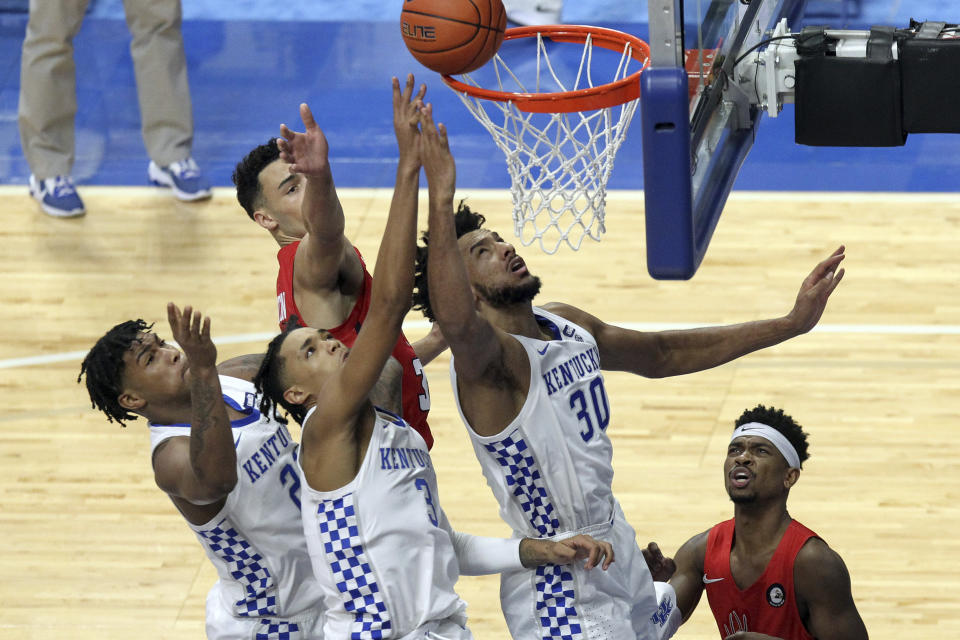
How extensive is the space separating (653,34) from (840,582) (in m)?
1.86

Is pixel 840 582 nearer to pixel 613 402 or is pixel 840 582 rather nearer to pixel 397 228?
pixel 397 228

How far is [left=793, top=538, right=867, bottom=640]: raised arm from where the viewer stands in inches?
178

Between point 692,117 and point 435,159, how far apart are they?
715mm

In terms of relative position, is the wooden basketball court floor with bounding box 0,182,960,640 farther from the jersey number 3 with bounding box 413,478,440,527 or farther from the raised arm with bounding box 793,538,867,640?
the jersey number 3 with bounding box 413,478,440,527

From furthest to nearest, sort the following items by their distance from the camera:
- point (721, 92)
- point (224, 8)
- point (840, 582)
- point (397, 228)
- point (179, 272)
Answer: point (224, 8), point (179, 272), point (840, 582), point (721, 92), point (397, 228)

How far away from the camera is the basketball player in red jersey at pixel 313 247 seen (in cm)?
409

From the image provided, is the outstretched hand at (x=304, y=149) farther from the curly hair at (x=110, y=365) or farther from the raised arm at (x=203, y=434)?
the curly hair at (x=110, y=365)

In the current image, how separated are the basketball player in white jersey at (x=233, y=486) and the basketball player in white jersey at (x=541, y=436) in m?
0.56

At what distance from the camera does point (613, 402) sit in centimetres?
710

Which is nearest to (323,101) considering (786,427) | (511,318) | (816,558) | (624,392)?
(624,392)

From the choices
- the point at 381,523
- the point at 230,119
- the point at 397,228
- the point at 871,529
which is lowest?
the point at 871,529

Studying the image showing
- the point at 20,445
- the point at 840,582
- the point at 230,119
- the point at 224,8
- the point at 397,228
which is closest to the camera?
the point at 397,228

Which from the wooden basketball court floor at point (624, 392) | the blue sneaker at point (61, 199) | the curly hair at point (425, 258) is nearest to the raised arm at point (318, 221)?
the curly hair at point (425, 258)

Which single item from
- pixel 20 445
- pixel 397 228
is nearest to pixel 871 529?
pixel 397 228
